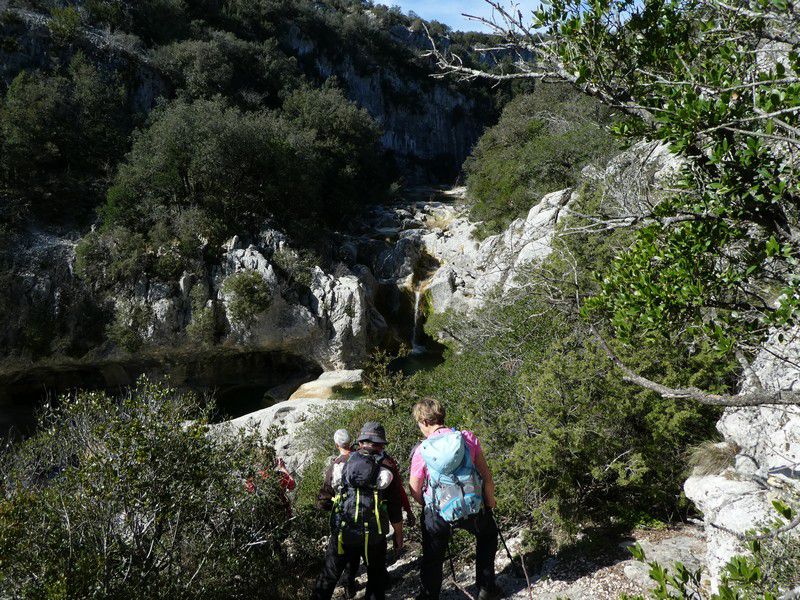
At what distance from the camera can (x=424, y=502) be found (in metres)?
3.68

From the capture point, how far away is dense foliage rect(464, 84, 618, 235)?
19578 millimetres

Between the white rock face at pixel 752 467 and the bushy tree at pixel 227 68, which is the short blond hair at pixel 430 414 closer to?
the white rock face at pixel 752 467

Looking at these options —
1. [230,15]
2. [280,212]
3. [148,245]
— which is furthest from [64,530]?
[230,15]

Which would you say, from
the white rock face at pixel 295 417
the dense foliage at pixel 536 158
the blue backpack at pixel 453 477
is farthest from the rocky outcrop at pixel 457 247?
the blue backpack at pixel 453 477

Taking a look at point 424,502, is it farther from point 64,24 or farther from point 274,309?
point 64,24

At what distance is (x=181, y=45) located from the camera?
29.4 m

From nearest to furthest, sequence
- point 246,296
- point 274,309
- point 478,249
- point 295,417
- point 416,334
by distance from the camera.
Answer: point 295,417
point 246,296
point 274,309
point 416,334
point 478,249

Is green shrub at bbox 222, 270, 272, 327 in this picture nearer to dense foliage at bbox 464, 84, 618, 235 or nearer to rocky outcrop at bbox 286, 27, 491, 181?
dense foliage at bbox 464, 84, 618, 235

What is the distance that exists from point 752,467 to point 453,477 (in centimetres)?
296

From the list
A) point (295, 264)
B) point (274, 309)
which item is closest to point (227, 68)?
point (295, 264)

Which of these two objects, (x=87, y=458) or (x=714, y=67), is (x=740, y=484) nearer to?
(x=714, y=67)

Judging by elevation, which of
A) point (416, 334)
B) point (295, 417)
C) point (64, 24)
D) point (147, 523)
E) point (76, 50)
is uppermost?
point (64, 24)

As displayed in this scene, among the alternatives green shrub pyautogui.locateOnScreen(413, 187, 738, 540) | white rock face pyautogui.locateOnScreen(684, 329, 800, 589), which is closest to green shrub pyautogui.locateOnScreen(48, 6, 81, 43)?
green shrub pyautogui.locateOnScreen(413, 187, 738, 540)

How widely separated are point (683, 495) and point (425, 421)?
3276mm
